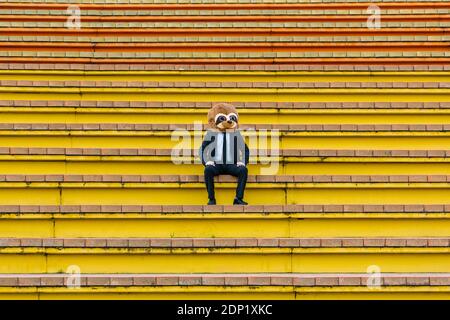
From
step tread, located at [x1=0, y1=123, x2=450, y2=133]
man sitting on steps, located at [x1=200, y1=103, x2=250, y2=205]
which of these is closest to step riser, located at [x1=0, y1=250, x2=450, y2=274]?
man sitting on steps, located at [x1=200, y1=103, x2=250, y2=205]

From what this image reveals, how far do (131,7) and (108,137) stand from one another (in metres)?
3.28

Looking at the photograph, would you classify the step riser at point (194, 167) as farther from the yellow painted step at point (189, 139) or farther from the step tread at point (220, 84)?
the step tread at point (220, 84)

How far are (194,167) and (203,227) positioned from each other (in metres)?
0.72

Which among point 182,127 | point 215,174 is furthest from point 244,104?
point 215,174

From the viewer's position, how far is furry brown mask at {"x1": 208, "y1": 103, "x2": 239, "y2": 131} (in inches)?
227

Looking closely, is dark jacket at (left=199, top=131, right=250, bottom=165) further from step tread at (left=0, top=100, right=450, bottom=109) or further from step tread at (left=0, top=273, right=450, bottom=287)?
step tread at (left=0, top=100, right=450, bottom=109)

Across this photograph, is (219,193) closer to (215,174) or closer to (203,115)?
(215,174)

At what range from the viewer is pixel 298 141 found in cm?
639

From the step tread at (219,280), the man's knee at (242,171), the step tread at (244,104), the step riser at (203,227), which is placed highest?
the step tread at (244,104)

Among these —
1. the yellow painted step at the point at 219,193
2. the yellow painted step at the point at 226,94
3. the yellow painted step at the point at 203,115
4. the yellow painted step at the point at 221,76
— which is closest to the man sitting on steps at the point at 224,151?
the yellow painted step at the point at 219,193

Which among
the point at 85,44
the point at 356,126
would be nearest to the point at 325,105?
the point at 356,126

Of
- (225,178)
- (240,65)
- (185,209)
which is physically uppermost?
(240,65)

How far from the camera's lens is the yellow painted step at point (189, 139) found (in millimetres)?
6328

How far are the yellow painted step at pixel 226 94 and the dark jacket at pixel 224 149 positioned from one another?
5.19ft
